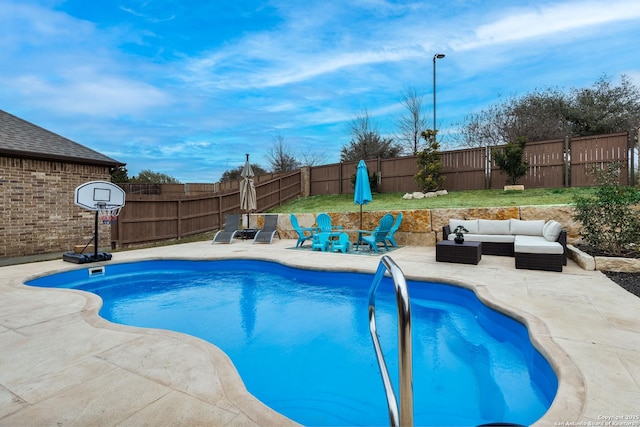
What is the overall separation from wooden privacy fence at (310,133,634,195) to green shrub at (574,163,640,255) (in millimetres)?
4837

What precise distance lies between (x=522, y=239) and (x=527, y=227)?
0.90 metres

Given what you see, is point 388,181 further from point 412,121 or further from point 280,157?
point 280,157

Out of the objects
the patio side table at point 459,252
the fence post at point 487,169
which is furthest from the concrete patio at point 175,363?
the fence post at point 487,169

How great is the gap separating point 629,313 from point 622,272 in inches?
99.9

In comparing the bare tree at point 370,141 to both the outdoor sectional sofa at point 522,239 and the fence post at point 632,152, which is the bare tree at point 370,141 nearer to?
the fence post at point 632,152

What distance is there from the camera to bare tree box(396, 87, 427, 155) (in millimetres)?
19719

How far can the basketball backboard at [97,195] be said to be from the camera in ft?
25.2

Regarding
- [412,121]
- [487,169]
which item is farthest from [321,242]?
[412,121]

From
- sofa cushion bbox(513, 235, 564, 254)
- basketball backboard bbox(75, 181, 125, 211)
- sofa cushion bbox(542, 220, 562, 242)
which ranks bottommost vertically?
sofa cushion bbox(513, 235, 564, 254)

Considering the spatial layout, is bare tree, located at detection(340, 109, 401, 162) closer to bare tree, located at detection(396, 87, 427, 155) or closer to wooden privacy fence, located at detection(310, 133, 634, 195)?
bare tree, located at detection(396, 87, 427, 155)

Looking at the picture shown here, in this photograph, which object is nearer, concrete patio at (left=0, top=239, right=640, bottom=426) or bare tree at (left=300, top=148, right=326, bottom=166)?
concrete patio at (left=0, top=239, right=640, bottom=426)

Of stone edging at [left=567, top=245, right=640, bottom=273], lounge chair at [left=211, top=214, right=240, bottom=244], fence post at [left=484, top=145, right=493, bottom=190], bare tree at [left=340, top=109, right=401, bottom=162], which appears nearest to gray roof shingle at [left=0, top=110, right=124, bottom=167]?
lounge chair at [left=211, top=214, right=240, bottom=244]

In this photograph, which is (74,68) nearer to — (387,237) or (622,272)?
(387,237)

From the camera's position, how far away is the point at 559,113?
1858 cm
